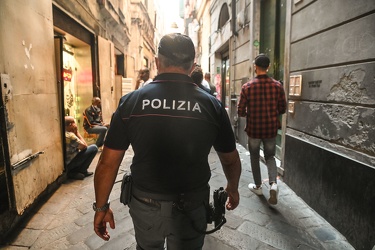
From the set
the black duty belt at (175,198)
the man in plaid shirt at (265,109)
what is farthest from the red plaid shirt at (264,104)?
the black duty belt at (175,198)

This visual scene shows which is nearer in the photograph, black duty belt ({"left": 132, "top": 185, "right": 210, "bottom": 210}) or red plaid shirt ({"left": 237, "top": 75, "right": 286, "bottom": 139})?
black duty belt ({"left": 132, "top": 185, "right": 210, "bottom": 210})

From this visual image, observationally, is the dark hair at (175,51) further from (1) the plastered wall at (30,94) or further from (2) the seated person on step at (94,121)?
(2) the seated person on step at (94,121)

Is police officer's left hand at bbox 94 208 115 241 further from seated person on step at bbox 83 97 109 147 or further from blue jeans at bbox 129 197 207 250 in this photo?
seated person on step at bbox 83 97 109 147

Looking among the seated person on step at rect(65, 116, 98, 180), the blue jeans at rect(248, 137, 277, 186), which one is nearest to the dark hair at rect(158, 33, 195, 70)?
the blue jeans at rect(248, 137, 277, 186)

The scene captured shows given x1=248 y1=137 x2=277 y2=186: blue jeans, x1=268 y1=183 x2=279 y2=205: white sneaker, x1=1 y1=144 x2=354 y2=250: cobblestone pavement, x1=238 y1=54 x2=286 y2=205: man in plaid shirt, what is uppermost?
x1=238 y1=54 x2=286 y2=205: man in plaid shirt

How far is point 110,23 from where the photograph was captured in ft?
28.9

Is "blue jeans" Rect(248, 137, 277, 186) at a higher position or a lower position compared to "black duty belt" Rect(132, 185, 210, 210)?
lower

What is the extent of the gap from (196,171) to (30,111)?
8.91ft

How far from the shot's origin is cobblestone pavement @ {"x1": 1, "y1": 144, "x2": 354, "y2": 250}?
271 cm

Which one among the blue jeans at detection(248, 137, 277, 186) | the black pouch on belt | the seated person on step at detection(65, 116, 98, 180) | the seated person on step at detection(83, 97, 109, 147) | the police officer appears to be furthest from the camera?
the seated person on step at detection(83, 97, 109, 147)

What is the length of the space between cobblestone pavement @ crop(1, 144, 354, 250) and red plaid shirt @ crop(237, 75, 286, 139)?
1.00 metres

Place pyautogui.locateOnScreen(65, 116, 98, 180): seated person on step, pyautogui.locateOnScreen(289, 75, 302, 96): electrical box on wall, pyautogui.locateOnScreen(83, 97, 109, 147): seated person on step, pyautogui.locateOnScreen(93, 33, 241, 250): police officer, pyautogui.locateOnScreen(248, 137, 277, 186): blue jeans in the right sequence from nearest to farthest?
pyautogui.locateOnScreen(93, 33, 241, 250): police officer
pyautogui.locateOnScreen(248, 137, 277, 186): blue jeans
pyautogui.locateOnScreen(289, 75, 302, 96): electrical box on wall
pyautogui.locateOnScreen(65, 116, 98, 180): seated person on step
pyautogui.locateOnScreen(83, 97, 109, 147): seated person on step

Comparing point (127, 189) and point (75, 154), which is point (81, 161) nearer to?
point (75, 154)

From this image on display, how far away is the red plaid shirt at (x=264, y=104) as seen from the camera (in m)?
3.53
